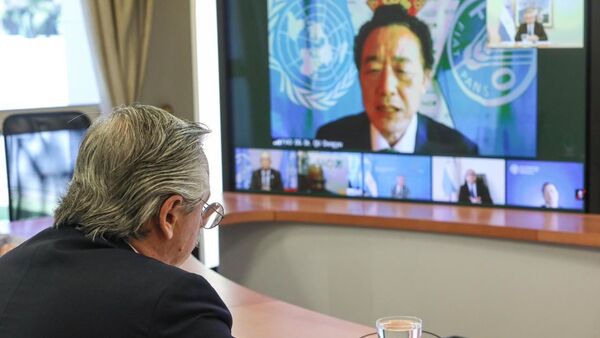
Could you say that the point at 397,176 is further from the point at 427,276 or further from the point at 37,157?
the point at 37,157

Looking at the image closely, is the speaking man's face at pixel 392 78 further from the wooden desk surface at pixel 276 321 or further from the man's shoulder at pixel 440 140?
the wooden desk surface at pixel 276 321

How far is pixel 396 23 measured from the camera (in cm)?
378

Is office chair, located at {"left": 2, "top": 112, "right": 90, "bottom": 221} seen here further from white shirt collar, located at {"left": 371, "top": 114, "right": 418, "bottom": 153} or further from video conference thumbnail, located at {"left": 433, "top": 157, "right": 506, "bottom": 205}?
video conference thumbnail, located at {"left": 433, "top": 157, "right": 506, "bottom": 205}

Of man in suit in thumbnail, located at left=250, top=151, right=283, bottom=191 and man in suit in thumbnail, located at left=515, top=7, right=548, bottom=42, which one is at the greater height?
man in suit in thumbnail, located at left=515, top=7, right=548, bottom=42

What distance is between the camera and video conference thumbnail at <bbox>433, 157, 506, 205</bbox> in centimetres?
367

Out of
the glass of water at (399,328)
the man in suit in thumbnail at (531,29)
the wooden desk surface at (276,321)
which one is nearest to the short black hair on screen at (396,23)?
the man in suit in thumbnail at (531,29)

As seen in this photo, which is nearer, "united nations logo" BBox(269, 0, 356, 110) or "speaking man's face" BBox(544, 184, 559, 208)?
"speaking man's face" BBox(544, 184, 559, 208)

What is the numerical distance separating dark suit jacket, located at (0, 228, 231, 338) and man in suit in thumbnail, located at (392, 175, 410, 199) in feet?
7.92

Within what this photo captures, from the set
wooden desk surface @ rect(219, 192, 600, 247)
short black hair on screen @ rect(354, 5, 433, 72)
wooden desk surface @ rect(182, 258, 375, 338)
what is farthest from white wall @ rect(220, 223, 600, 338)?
Answer: wooden desk surface @ rect(182, 258, 375, 338)

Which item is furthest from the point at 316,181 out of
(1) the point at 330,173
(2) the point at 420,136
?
(2) the point at 420,136

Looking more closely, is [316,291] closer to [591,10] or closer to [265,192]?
[265,192]

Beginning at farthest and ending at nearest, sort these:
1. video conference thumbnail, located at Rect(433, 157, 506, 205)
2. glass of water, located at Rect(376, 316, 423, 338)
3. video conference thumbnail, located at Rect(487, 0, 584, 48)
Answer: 1. video conference thumbnail, located at Rect(433, 157, 506, 205)
2. video conference thumbnail, located at Rect(487, 0, 584, 48)
3. glass of water, located at Rect(376, 316, 423, 338)

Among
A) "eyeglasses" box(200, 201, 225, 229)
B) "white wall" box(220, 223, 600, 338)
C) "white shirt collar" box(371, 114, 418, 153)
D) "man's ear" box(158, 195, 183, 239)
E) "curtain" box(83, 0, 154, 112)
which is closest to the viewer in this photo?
"man's ear" box(158, 195, 183, 239)

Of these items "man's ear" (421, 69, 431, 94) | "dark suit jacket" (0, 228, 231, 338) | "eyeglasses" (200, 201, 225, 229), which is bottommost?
"dark suit jacket" (0, 228, 231, 338)
